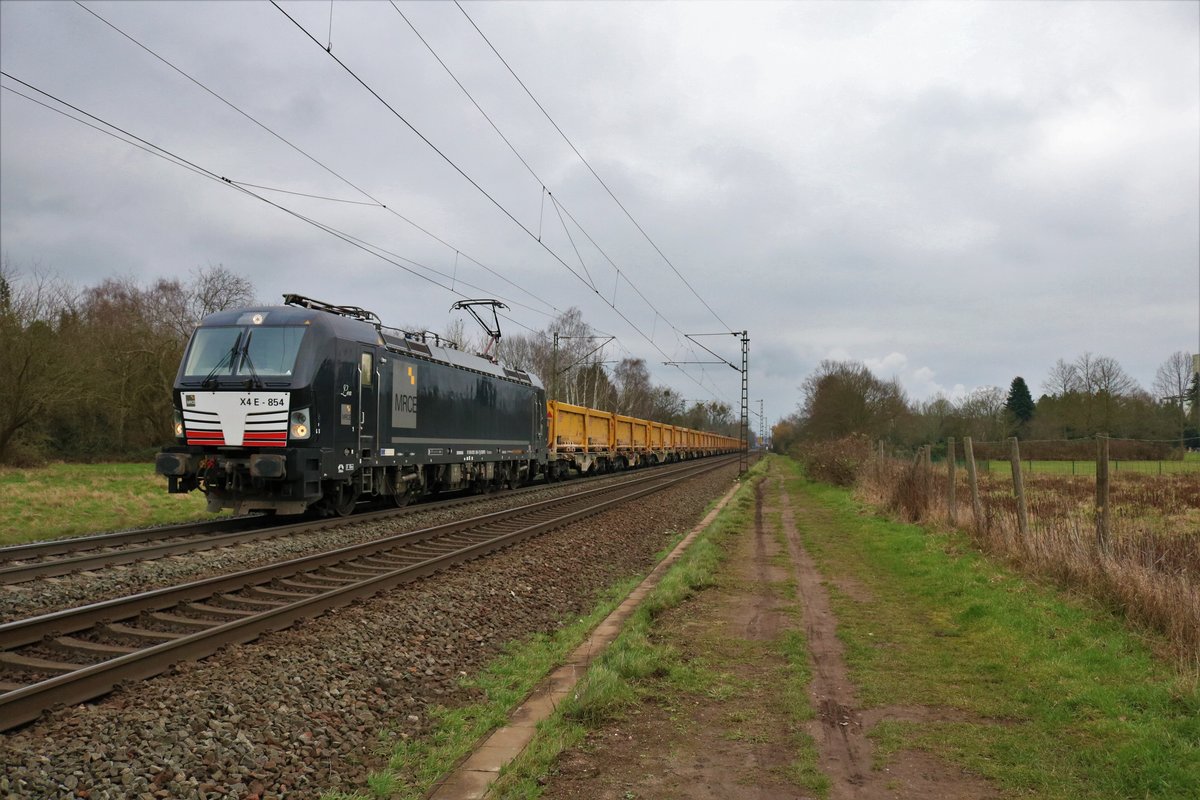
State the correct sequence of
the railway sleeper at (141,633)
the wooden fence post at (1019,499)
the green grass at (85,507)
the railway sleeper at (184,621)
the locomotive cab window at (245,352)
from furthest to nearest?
the green grass at (85,507)
the locomotive cab window at (245,352)
the wooden fence post at (1019,499)
the railway sleeper at (184,621)
the railway sleeper at (141,633)

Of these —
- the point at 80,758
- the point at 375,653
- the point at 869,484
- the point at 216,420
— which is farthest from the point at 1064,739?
the point at 869,484

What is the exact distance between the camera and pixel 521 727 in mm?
4988

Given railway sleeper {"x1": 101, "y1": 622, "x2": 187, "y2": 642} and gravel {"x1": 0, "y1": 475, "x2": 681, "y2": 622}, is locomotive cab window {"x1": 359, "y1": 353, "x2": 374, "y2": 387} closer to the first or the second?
gravel {"x1": 0, "y1": 475, "x2": 681, "y2": 622}

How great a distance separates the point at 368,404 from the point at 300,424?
1.96m

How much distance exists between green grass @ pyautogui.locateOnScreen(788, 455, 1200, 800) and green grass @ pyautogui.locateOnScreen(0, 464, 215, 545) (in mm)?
12207

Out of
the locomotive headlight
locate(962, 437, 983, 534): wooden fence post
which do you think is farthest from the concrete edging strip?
the locomotive headlight

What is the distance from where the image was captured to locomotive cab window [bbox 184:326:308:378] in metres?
12.7

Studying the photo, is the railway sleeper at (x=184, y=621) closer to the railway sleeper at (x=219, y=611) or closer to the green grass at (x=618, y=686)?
the railway sleeper at (x=219, y=611)

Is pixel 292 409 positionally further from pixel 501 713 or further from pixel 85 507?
pixel 501 713

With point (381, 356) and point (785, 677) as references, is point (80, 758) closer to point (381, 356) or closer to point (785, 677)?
point (785, 677)

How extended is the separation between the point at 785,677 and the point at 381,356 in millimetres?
10896

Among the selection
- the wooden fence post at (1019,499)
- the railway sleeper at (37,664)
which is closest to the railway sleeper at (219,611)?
the railway sleeper at (37,664)

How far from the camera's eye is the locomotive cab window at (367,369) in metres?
14.2

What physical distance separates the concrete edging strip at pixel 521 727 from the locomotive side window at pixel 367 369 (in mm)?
7755
